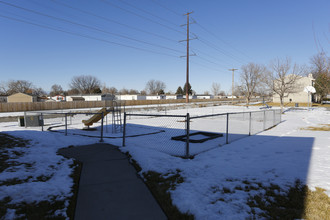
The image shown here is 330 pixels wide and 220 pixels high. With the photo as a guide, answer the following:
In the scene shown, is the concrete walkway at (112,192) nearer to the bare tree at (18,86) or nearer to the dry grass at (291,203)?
the dry grass at (291,203)

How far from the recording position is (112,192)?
4.07 metres

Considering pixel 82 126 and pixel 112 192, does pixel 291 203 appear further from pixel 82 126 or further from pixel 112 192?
pixel 82 126

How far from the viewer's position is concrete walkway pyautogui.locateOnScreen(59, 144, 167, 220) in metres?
3.32

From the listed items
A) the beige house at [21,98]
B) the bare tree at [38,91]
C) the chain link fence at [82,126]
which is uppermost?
the bare tree at [38,91]

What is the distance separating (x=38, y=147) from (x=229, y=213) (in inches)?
300

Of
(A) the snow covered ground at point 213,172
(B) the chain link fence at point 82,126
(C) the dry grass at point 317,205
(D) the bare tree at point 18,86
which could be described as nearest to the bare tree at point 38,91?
(D) the bare tree at point 18,86

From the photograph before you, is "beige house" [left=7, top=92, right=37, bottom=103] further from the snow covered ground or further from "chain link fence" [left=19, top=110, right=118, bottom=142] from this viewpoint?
the snow covered ground

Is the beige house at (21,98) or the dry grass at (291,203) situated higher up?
the beige house at (21,98)

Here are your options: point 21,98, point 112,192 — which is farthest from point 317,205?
point 21,98

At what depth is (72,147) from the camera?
7.95 meters

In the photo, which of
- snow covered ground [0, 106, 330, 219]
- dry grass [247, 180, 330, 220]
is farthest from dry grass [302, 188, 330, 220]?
snow covered ground [0, 106, 330, 219]

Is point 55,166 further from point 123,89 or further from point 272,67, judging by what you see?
point 123,89

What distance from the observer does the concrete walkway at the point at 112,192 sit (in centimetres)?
332

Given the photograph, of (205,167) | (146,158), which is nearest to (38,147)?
(146,158)
